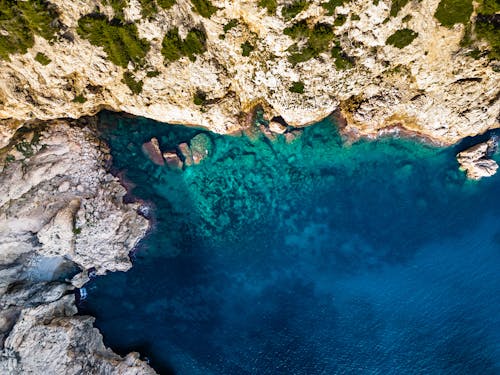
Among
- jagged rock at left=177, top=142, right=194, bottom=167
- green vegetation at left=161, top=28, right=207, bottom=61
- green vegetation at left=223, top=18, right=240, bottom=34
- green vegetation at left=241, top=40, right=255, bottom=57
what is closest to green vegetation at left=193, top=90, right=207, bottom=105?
green vegetation at left=161, top=28, right=207, bottom=61

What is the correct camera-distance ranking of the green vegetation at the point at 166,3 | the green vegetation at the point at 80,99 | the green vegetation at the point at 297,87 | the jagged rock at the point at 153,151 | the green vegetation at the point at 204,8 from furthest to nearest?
the jagged rock at the point at 153,151
the green vegetation at the point at 297,87
the green vegetation at the point at 80,99
the green vegetation at the point at 204,8
the green vegetation at the point at 166,3

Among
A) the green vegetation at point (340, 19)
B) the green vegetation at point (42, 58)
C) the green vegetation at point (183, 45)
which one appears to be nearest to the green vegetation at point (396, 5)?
Answer: the green vegetation at point (340, 19)


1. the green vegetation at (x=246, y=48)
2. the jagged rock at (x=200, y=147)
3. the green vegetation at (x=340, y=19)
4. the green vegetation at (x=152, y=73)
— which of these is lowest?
the jagged rock at (x=200, y=147)

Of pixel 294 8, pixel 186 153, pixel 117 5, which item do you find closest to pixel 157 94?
pixel 186 153

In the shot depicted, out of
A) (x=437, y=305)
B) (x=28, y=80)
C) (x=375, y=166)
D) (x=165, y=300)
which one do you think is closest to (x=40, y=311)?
(x=165, y=300)

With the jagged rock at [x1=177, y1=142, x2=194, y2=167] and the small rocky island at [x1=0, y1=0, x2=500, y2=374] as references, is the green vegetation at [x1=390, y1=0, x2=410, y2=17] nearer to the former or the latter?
the small rocky island at [x1=0, y1=0, x2=500, y2=374]

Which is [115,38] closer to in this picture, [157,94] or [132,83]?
[132,83]

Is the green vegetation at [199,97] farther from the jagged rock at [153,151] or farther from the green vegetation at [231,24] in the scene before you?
the jagged rock at [153,151]
